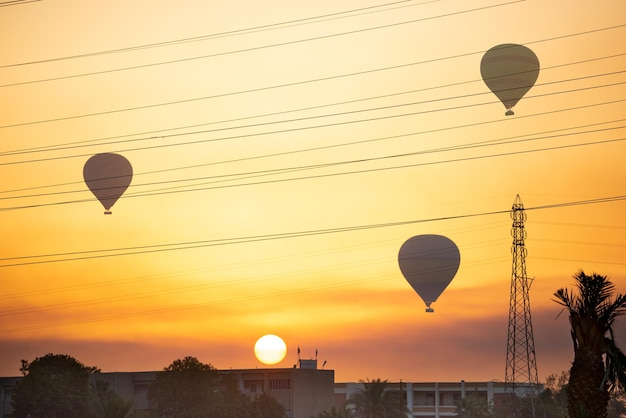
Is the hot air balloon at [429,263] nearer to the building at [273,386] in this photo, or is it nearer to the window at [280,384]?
the building at [273,386]

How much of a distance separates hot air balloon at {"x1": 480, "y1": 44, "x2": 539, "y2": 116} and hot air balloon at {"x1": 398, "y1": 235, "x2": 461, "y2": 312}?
1791 inches

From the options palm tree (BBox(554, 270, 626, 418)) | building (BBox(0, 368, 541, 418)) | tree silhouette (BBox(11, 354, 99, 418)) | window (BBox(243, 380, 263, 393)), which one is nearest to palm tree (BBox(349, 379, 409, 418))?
building (BBox(0, 368, 541, 418))

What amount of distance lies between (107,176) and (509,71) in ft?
139

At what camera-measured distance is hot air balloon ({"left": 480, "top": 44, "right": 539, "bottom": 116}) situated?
88.8 meters

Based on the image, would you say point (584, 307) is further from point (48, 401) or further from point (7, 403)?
point (7, 403)

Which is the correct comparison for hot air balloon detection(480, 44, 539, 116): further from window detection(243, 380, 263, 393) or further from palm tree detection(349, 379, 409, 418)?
window detection(243, 380, 263, 393)

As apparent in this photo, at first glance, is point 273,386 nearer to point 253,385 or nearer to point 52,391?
point 253,385

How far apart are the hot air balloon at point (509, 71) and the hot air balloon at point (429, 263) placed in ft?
149

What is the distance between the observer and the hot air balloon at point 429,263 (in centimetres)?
13312

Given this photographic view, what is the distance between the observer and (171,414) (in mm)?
131375

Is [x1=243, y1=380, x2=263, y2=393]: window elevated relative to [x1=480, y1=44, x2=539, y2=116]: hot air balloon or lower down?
lower down

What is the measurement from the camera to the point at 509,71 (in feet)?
306

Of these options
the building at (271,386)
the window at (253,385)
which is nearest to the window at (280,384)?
the building at (271,386)

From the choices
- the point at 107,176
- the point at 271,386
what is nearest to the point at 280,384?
the point at 271,386
